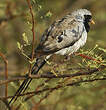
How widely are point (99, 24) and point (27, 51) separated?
542cm

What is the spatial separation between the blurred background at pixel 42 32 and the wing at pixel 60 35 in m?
0.12

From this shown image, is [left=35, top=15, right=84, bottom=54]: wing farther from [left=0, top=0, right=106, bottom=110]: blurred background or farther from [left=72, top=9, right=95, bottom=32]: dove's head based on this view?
[left=72, top=9, right=95, bottom=32]: dove's head

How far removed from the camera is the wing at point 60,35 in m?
3.78

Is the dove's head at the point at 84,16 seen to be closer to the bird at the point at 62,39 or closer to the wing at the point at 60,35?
the bird at the point at 62,39

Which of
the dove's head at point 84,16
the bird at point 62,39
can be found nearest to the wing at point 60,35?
the bird at point 62,39

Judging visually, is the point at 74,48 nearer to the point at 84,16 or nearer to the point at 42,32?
the point at 42,32

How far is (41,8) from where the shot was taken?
2904 mm

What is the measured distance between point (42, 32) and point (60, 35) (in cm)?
40

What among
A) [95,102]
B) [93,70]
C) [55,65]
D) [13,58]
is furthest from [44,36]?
[13,58]

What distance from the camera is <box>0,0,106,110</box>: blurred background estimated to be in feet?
10.3

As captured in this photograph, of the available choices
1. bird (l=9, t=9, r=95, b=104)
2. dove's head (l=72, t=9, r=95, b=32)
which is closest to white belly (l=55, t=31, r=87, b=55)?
bird (l=9, t=9, r=95, b=104)

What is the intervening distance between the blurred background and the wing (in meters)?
0.12

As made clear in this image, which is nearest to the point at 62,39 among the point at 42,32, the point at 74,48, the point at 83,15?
the point at 74,48

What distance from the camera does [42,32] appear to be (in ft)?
12.1
